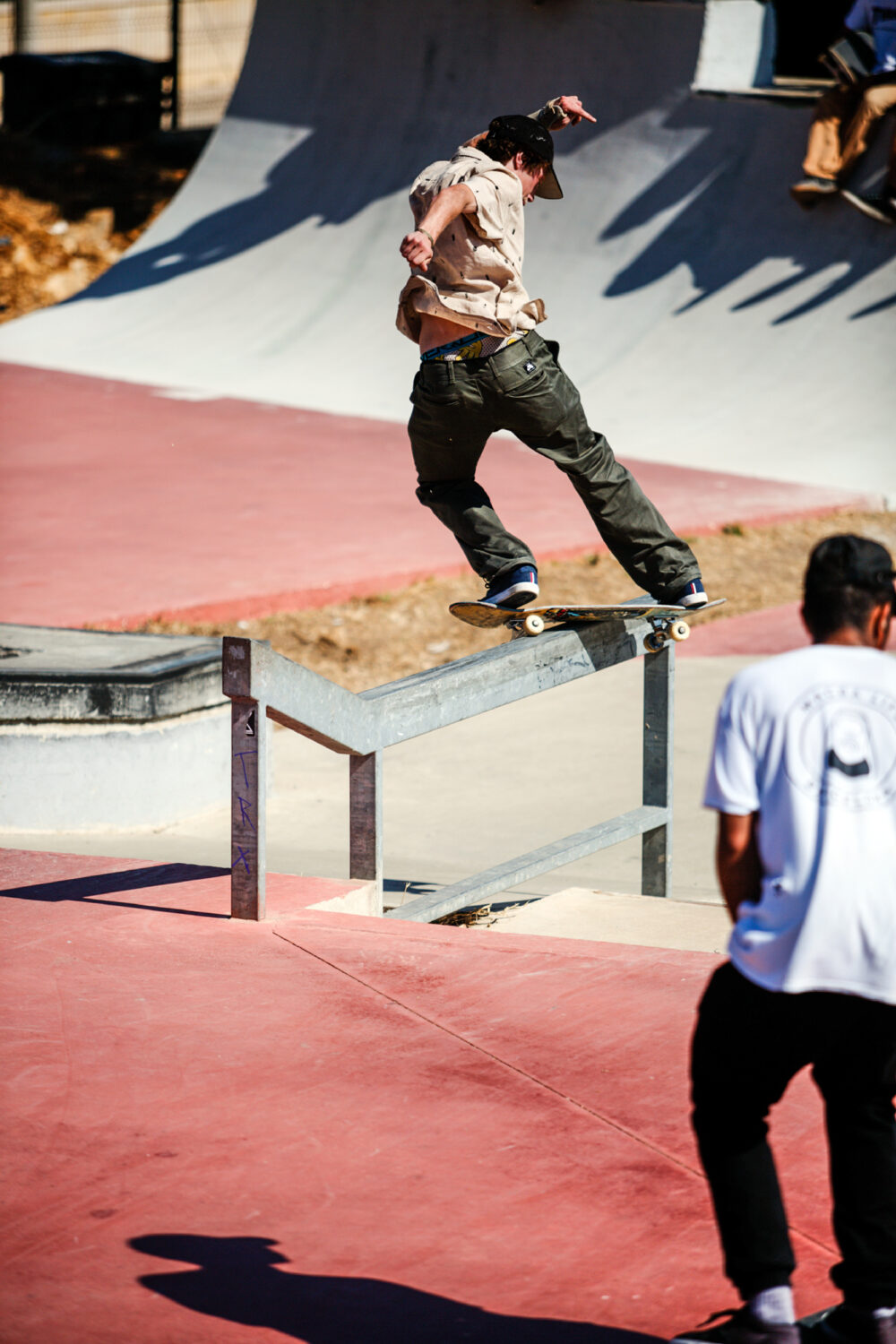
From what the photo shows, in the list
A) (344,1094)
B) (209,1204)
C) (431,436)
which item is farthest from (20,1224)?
(431,436)

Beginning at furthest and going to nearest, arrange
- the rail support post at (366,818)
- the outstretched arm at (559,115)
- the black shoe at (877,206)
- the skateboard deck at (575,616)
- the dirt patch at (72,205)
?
the dirt patch at (72,205) → the black shoe at (877,206) → the skateboard deck at (575,616) → the outstretched arm at (559,115) → the rail support post at (366,818)

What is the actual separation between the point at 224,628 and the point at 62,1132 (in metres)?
6.04

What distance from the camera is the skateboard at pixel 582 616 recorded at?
548 cm

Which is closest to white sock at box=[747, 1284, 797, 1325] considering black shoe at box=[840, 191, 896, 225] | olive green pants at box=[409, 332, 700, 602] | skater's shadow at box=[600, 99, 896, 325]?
olive green pants at box=[409, 332, 700, 602]

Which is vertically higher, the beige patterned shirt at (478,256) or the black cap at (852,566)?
the beige patterned shirt at (478,256)

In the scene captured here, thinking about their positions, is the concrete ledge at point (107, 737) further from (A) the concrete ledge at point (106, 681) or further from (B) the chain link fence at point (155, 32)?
(B) the chain link fence at point (155, 32)

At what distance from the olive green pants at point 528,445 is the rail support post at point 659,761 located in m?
0.25

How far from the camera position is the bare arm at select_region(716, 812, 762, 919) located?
244 centimetres

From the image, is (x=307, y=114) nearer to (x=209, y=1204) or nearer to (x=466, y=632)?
(x=466, y=632)

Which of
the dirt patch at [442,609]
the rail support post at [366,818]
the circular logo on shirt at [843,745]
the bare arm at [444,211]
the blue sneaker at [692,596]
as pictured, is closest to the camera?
the circular logo on shirt at [843,745]

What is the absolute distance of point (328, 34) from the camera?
19906 millimetres

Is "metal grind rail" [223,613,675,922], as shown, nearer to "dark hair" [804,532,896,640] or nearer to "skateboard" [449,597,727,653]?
"skateboard" [449,597,727,653]

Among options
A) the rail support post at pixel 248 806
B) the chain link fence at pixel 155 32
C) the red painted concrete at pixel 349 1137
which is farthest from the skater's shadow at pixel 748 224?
the chain link fence at pixel 155 32

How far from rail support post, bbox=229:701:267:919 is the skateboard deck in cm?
124
